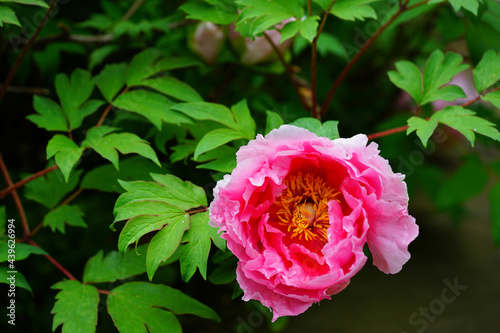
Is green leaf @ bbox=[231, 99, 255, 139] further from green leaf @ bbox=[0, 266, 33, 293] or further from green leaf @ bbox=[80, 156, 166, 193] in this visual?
green leaf @ bbox=[0, 266, 33, 293]

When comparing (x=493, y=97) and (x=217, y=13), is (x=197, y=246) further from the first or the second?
(x=493, y=97)

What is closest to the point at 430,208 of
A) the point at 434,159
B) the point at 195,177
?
the point at 434,159

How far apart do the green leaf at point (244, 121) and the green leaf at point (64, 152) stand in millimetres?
301

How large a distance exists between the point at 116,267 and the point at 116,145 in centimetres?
23

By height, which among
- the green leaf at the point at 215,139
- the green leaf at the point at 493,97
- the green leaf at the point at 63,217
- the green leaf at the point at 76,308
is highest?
the green leaf at the point at 215,139

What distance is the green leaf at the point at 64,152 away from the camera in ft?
2.72

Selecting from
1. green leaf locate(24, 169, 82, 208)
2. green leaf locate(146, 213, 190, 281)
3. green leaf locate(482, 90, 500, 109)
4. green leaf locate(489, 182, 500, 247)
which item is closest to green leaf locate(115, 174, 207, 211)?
green leaf locate(146, 213, 190, 281)

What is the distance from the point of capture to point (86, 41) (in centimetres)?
128

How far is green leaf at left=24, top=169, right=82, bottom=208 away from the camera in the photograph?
1.03 metres

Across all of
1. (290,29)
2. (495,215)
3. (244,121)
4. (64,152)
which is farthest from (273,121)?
(495,215)

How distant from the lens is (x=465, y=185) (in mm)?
1514

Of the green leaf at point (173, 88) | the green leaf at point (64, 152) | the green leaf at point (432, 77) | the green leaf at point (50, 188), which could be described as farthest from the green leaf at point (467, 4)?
the green leaf at point (50, 188)

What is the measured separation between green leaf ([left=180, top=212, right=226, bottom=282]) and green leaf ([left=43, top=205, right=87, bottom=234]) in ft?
1.12

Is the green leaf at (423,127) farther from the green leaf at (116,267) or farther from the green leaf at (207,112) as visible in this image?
the green leaf at (116,267)
